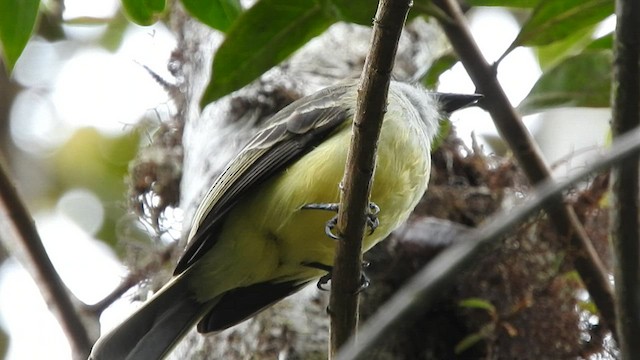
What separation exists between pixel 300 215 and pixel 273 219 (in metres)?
0.11

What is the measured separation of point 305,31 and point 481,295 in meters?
1.34

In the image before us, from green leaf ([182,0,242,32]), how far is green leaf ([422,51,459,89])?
898 millimetres

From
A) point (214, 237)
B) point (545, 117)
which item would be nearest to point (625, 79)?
point (214, 237)

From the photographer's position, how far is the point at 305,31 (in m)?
3.27

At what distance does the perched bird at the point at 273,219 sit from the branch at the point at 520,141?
0.92ft

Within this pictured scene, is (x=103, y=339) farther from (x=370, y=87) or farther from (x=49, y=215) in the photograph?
(x=49, y=215)

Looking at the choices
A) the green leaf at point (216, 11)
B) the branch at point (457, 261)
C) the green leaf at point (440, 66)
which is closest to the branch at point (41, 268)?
the green leaf at point (216, 11)

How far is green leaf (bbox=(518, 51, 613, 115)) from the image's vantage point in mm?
3750

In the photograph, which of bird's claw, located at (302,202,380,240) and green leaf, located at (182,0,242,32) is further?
green leaf, located at (182,0,242,32)

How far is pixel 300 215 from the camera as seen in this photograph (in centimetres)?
310

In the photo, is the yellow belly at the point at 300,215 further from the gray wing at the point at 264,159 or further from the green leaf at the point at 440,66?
the green leaf at the point at 440,66

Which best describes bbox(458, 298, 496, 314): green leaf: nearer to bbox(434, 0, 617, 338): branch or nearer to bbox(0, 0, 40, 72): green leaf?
bbox(434, 0, 617, 338): branch

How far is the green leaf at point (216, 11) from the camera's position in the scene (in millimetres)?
3152

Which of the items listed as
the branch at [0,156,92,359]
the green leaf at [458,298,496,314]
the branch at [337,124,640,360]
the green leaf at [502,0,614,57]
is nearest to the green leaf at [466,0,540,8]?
the green leaf at [502,0,614,57]
